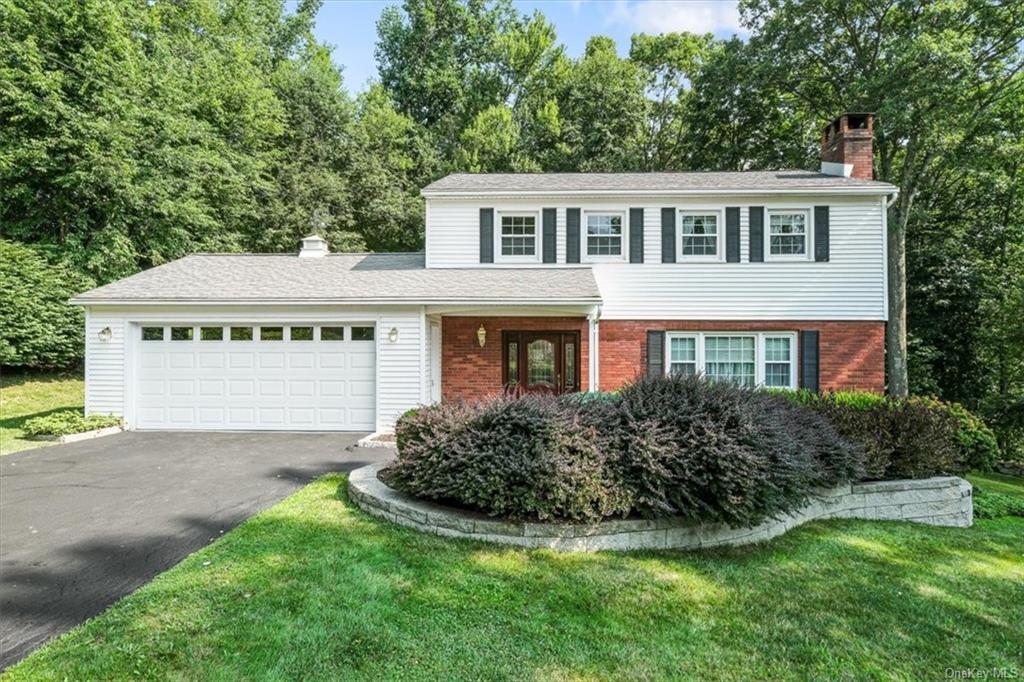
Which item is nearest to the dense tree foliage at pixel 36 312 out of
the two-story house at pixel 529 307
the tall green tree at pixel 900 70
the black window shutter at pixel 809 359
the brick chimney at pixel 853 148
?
the two-story house at pixel 529 307

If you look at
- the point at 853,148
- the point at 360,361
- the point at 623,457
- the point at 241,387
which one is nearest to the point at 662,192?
the point at 853,148

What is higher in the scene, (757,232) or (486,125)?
(486,125)

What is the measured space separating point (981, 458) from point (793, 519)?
4.97m

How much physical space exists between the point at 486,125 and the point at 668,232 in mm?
13480

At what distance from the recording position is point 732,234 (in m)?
11.9

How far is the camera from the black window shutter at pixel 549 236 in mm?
12227

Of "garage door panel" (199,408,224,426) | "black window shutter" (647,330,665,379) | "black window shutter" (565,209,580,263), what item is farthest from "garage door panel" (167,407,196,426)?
"black window shutter" (647,330,665,379)

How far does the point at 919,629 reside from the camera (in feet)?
11.7

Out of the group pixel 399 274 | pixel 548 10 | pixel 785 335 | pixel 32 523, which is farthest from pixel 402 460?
pixel 548 10

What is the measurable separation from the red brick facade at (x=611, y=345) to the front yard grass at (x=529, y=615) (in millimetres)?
7020

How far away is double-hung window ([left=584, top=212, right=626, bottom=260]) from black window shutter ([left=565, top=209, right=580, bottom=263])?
0.70ft

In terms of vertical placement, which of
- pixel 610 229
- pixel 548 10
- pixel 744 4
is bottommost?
pixel 610 229

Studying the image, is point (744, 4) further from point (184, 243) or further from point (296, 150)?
point (184, 243)

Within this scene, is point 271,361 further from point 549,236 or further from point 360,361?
point 549,236
